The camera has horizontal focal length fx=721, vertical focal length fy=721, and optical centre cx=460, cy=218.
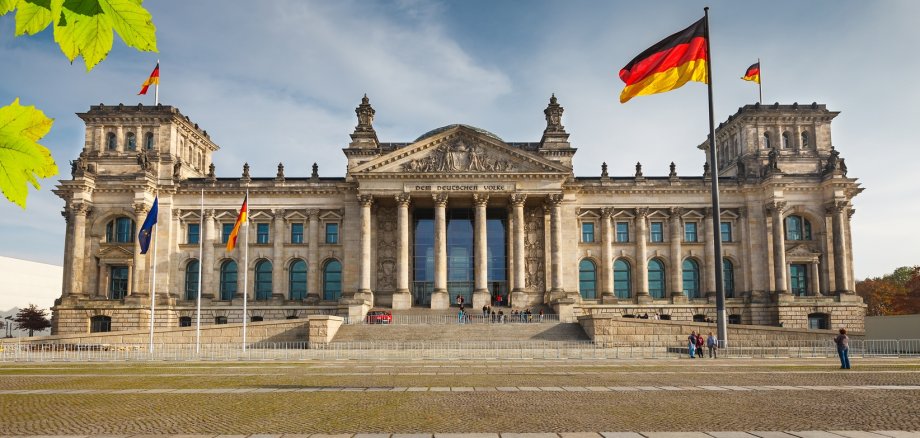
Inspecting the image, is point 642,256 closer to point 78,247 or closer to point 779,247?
point 779,247

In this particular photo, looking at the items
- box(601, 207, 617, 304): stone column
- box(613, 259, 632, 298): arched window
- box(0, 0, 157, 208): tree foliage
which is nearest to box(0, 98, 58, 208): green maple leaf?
box(0, 0, 157, 208): tree foliage

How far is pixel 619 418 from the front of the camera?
535 inches

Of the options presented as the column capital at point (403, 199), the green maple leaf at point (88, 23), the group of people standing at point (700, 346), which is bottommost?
the group of people standing at point (700, 346)

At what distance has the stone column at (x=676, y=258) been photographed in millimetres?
68438

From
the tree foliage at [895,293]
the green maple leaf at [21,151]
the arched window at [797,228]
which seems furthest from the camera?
the tree foliage at [895,293]

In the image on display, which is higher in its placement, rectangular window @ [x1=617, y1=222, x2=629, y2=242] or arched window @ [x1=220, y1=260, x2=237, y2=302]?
rectangular window @ [x1=617, y1=222, x2=629, y2=242]

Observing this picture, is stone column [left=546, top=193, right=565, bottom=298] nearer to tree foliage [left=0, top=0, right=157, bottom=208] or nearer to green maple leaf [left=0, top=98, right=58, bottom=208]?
tree foliage [left=0, top=0, right=157, bottom=208]

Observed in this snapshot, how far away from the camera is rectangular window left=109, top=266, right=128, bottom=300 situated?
2682 inches

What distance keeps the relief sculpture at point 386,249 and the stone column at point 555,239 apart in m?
15.2

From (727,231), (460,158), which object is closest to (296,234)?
(460,158)

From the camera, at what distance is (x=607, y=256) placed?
228 feet

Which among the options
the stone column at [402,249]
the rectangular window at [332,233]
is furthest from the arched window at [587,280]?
the rectangular window at [332,233]

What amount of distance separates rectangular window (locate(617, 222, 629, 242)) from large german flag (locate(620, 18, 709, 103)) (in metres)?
39.0

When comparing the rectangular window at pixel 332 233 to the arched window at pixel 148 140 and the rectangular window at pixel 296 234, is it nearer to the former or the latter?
the rectangular window at pixel 296 234
